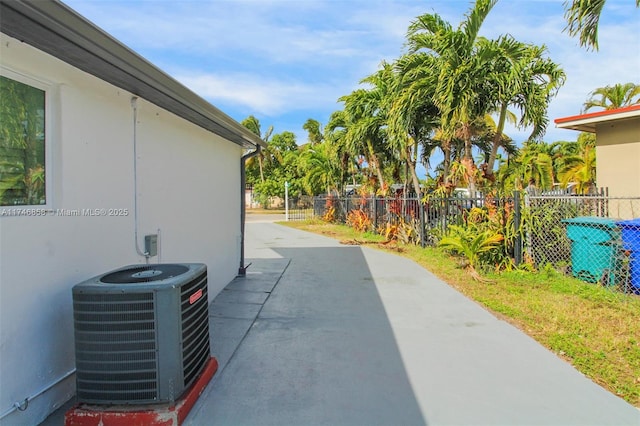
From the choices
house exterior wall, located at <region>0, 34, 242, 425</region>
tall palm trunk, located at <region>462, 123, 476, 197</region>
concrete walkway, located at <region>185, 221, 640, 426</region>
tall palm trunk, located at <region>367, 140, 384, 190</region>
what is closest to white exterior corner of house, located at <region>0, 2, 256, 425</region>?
house exterior wall, located at <region>0, 34, 242, 425</region>

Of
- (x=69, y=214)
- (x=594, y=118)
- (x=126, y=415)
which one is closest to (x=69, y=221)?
(x=69, y=214)

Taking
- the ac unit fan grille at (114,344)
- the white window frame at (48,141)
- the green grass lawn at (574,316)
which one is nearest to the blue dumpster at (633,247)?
the green grass lawn at (574,316)

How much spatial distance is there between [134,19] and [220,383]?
4225 mm

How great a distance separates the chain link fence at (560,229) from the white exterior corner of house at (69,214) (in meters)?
6.01

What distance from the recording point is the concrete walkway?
278cm

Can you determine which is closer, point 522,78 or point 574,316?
point 574,316

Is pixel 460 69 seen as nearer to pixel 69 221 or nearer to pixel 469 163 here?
pixel 469 163

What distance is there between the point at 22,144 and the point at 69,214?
557mm

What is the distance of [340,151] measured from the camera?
17641 millimetres

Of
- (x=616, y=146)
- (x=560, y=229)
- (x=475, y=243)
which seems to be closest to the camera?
(x=560, y=229)

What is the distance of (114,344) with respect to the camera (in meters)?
2.46

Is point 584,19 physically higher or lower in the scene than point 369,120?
lower

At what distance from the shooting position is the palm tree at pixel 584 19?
5.06 metres

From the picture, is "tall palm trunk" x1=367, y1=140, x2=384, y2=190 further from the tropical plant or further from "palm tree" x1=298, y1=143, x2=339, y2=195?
"palm tree" x1=298, y1=143, x2=339, y2=195
